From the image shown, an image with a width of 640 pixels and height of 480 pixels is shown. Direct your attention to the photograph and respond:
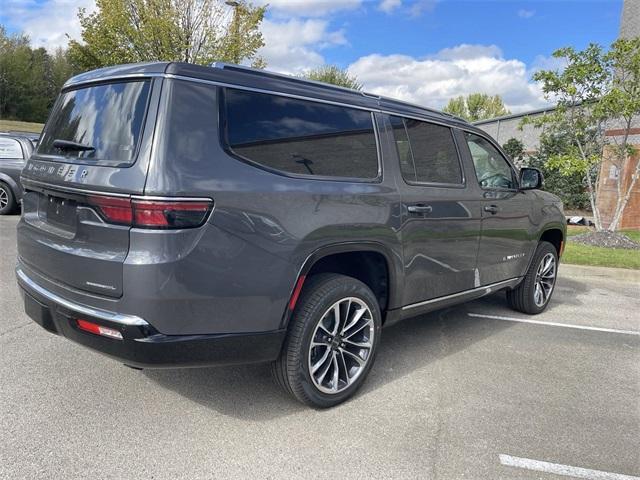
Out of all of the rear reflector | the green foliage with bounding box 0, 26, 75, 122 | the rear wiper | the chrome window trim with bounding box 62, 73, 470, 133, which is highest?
the green foliage with bounding box 0, 26, 75, 122

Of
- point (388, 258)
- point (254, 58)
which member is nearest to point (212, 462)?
point (388, 258)

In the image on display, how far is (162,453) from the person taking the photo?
2.64 metres

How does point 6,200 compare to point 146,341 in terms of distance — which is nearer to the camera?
point 146,341

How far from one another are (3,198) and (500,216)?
33.5ft

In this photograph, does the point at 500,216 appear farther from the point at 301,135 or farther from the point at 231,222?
the point at 231,222

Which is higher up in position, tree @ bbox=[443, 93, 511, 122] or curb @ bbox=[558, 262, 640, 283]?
tree @ bbox=[443, 93, 511, 122]

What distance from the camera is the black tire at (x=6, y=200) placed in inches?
412

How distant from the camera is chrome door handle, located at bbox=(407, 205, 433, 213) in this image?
353 centimetres

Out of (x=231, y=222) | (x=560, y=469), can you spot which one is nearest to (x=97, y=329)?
(x=231, y=222)

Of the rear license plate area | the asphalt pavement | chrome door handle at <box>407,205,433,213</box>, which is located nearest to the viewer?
the asphalt pavement

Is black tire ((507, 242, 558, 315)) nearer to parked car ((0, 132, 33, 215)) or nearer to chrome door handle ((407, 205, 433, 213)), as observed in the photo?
chrome door handle ((407, 205, 433, 213))

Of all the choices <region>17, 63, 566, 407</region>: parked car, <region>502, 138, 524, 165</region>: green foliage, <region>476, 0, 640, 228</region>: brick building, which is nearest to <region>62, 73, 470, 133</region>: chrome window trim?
<region>17, 63, 566, 407</region>: parked car

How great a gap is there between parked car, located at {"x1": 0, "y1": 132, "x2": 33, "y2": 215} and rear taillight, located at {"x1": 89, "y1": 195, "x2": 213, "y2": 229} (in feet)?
31.3

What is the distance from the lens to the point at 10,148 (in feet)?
34.6
